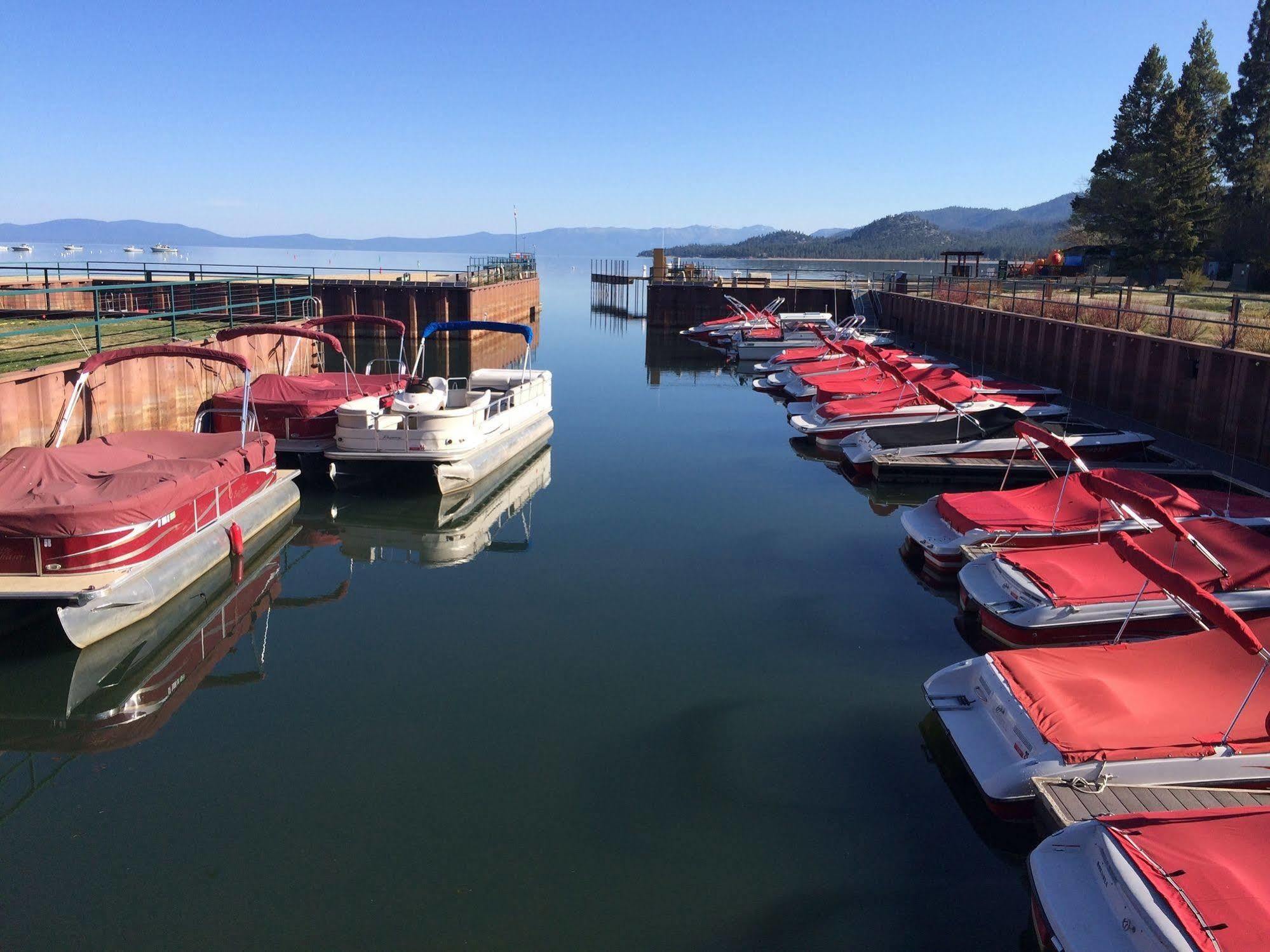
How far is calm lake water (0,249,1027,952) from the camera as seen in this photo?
6387 mm

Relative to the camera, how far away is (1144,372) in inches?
800

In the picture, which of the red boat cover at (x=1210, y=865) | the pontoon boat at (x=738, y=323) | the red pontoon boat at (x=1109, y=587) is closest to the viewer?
the red boat cover at (x=1210, y=865)

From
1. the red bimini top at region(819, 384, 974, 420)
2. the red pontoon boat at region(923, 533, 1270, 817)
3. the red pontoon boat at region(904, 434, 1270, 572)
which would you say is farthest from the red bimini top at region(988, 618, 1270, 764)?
the red bimini top at region(819, 384, 974, 420)

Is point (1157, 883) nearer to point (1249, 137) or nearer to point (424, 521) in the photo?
point (424, 521)

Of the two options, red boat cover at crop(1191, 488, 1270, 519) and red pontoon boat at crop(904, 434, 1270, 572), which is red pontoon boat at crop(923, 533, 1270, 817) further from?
red boat cover at crop(1191, 488, 1270, 519)

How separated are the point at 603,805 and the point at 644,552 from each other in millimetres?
6748

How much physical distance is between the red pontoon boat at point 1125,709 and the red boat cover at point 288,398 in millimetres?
12758

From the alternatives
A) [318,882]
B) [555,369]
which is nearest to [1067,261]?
[555,369]

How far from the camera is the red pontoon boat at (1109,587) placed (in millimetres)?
9766

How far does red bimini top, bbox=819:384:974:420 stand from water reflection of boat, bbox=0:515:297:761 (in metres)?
13.6

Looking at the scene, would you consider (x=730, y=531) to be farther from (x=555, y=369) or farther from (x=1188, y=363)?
(x=555, y=369)

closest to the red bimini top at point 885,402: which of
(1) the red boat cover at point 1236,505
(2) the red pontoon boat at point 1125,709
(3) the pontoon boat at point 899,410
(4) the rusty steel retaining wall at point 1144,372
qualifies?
(3) the pontoon boat at point 899,410

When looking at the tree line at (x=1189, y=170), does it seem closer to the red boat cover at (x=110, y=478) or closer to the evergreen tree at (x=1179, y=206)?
the evergreen tree at (x=1179, y=206)

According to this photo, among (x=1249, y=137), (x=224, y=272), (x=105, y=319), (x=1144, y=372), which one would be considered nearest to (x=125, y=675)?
(x=105, y=319)
